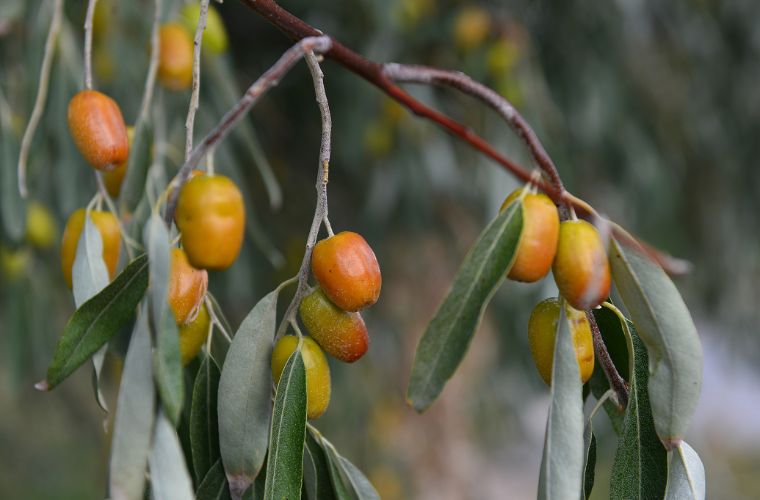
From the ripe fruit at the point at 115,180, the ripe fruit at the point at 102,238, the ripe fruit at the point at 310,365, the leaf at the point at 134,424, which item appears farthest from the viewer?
the ripe fruit at the point at 115,180

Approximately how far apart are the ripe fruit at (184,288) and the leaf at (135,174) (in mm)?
216

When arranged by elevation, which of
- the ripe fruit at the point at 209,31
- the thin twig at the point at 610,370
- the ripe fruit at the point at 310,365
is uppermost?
the ripe fruit at the point at 209,31

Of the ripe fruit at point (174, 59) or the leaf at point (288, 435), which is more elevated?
the ripe fruit at point (174, 59)

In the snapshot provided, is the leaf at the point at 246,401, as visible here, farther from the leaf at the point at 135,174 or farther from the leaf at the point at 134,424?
the leaf at the point at 135,174

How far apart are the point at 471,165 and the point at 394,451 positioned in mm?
1418

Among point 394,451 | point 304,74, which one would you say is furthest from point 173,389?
point 394,451

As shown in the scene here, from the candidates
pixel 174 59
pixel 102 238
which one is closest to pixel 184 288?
pixel 102 238

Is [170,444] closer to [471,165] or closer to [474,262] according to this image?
[474,262]

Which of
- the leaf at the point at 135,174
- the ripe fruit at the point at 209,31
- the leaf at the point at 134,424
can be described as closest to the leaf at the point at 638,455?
the leaf at the point at 134,424

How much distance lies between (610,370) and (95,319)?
386mm

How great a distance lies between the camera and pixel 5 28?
3.64 ft

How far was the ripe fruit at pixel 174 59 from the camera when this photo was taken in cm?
99

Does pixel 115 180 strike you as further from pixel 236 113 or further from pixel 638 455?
pixel 638 455

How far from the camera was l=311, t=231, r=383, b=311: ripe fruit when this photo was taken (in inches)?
22.8
